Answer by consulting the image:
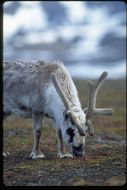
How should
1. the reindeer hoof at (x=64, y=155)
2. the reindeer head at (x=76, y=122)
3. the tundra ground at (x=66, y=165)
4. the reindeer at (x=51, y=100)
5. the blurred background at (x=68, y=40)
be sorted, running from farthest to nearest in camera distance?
the blurred background at (x=68, y=40) → the reindeer hoof at (x=64, y=155) → the reindeer at (x=51, y=100) → the reindeer head at (x=76, y=122) → the tundra ground at (x=66, y=165)

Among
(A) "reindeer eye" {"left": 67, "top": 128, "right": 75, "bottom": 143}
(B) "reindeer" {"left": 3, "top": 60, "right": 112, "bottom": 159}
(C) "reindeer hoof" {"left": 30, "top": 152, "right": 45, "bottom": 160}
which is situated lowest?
(C) "reindeer hoof" {"left": 30, "top": 152, "right": 45, "bottom": 160}

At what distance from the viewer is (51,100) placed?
14.4 meters

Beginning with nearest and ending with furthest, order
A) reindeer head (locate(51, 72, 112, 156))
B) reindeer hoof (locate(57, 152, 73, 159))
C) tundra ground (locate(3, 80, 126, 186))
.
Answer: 1. tundra ground (locate(3, 80, 126, 186))
2. reindeer head (locate(51, 72, 112, 156))
3. reindeer hoof (locate(57, 152, 73, 159))

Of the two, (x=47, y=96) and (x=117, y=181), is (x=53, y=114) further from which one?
(x=117, y=181)

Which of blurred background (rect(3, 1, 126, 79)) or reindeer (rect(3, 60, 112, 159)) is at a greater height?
blurred background (rect(3, 1, 126, 79))

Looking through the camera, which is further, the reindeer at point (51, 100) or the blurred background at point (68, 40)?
the blurred background at point (68, 40)

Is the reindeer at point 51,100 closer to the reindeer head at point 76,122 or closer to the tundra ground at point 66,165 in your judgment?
the reindeer head at point 76,122

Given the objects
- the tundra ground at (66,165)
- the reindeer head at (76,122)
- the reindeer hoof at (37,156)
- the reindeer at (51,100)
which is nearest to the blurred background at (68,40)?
the tundra ground at (66,165)

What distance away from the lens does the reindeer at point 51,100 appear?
525 inches

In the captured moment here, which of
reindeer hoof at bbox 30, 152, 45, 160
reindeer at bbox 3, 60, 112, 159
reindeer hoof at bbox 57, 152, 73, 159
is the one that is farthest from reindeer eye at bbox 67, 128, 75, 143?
reindeer hoof at bbox 30, 152, 45, 160

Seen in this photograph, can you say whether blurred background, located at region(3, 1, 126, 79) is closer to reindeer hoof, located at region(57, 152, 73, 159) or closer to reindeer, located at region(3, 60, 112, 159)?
reindeer, located at region(3, 60, 112, 159)

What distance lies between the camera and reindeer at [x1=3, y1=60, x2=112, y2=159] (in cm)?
1334

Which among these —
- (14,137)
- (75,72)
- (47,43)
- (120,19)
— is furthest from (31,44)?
(14,137)

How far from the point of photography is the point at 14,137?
2080 cm
